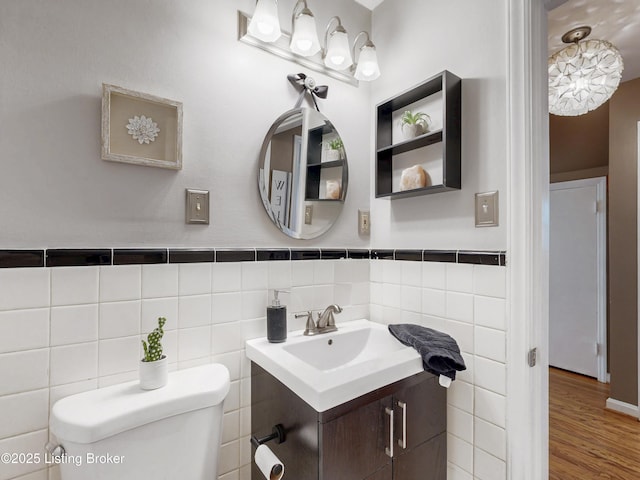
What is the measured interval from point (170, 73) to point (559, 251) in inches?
136

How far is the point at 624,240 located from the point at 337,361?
2.46m

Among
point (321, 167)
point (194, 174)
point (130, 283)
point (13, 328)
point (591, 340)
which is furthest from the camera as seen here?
point (591, 340)

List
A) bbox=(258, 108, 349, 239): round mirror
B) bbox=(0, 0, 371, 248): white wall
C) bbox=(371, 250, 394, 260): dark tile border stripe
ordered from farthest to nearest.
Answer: bbox=(371, 250, 394, 260): dark tile border stripe, bbox=(258, 108, 349, 239): round mirror, bbox=(0, 0, 371, 248): white wall

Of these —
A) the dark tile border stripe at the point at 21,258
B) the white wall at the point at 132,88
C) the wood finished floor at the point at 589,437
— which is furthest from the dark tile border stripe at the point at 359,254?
the wood finished floor at the point at 589,437

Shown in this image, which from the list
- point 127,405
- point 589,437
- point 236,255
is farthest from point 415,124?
point 589,437

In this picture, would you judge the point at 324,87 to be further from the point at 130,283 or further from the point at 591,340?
the point at 591,340

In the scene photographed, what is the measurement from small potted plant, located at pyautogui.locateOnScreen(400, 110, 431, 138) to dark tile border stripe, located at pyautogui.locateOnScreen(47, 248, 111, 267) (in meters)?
1.21

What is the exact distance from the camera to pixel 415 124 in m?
1.35

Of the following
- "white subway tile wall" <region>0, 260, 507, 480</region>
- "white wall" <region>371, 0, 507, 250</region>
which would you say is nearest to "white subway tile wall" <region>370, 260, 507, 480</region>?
"white subway tile wall" <region>0, 260, 507, 480</region>

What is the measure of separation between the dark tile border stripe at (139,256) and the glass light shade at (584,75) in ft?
7.05

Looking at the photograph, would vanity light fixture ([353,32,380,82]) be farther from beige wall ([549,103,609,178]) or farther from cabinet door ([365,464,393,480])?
beige wall ([549,103,609,178])

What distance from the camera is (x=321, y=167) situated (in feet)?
4.84

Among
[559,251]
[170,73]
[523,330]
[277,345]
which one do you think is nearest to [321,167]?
[170,73]

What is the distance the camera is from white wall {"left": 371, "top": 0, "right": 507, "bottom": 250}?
3.77 feet
